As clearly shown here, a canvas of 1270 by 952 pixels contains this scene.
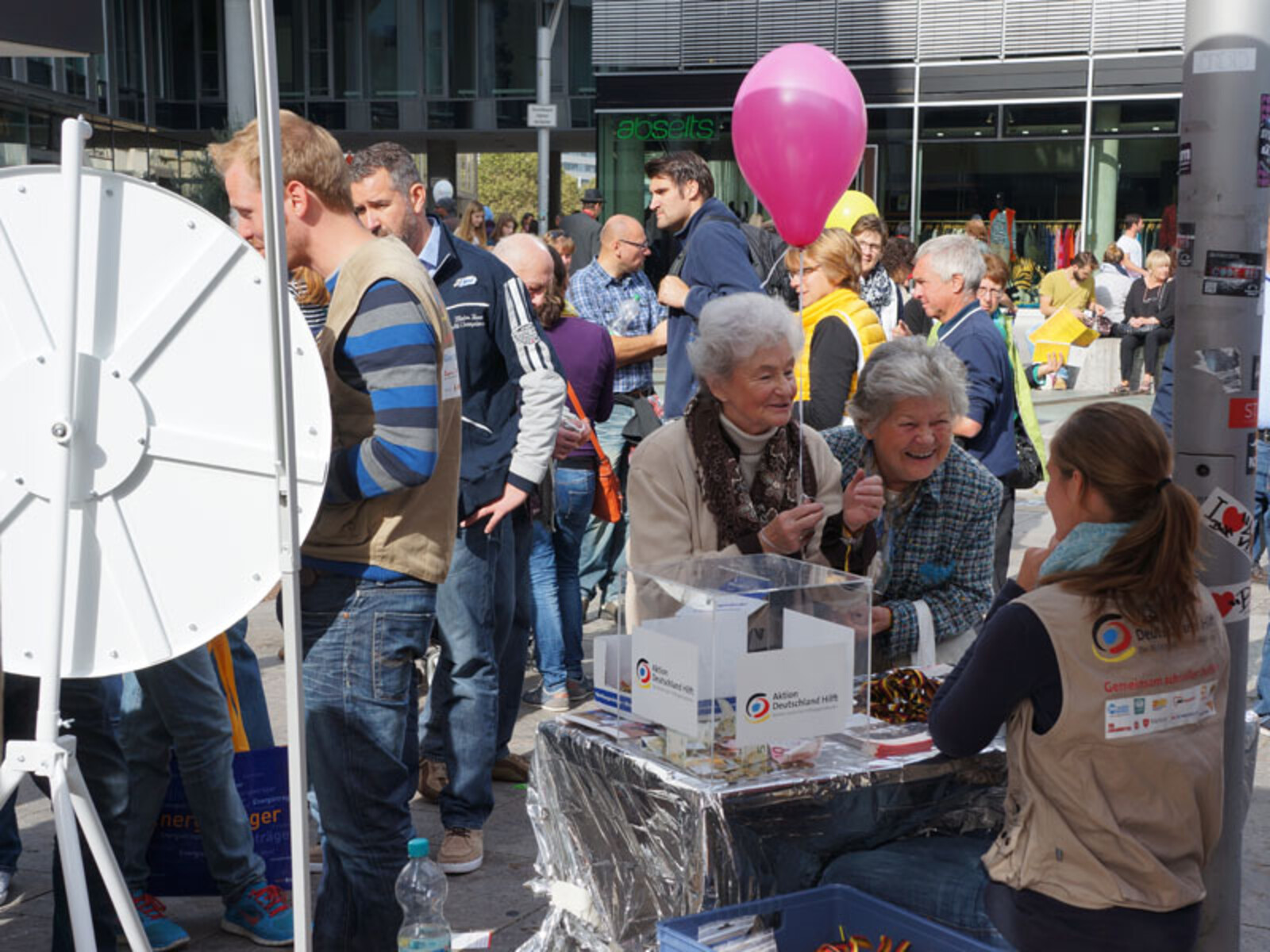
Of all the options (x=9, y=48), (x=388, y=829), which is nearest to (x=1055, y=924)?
(x=388, y=829)

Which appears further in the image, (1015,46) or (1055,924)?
(1015,46)

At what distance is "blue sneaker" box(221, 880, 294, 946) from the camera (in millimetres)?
3893

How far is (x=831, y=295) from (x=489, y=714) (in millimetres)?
2428

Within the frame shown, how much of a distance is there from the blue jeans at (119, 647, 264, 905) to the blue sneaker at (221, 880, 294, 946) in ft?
0.09

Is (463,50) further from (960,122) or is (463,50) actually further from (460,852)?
(460,852)

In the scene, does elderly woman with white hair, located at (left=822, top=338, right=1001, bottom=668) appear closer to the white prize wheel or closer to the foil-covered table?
the foil-covered table

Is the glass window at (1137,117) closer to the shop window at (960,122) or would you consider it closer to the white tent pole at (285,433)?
the shop window at (960,122)

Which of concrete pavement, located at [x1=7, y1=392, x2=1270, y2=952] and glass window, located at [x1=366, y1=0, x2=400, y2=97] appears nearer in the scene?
concrete pavement, located at [x1=7, y1=392, x2=1270, y2=952]

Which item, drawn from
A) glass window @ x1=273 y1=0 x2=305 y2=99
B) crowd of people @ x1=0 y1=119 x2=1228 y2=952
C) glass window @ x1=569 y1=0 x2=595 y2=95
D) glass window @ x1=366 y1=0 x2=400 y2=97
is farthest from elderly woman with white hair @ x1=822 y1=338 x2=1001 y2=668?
glass window @ x1=273 y1=0 x2=305 y2=99

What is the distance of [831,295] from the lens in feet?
19.7

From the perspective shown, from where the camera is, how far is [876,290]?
25.7ft

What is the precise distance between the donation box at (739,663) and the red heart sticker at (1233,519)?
80 cm

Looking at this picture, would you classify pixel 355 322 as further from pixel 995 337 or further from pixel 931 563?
pixel 995 337

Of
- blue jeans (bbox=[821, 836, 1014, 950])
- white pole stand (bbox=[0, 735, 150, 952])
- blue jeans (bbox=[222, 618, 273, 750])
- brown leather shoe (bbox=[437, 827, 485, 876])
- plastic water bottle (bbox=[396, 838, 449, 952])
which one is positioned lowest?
brown leather shoe (bbox=[437, 827, 485, 876])
